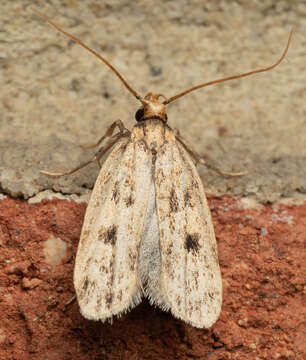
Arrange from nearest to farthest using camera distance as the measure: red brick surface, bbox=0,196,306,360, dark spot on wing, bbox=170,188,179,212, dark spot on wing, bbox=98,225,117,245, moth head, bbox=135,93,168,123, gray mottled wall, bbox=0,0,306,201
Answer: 1. red brick surface, bbox=0,196,306,360
2. dark spot on wing, bbox=98,225,117,245
3. dark spot on wing, bbox=170,188,179,212
4. gray mottled wall, bbox=0,0,306,201
5. moth head, bbox=135,93,168,123

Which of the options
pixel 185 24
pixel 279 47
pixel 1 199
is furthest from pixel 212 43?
pixel 1 199

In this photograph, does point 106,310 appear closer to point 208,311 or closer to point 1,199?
point 208,311

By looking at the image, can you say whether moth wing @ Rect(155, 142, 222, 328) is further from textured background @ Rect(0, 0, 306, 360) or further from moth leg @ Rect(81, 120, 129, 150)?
moth leg @ Rect(81, 120, 129, 150)

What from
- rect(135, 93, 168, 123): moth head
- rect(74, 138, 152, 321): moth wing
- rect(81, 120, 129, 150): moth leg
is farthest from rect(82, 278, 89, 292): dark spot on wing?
rect(135, 93, 168, 123): moth head

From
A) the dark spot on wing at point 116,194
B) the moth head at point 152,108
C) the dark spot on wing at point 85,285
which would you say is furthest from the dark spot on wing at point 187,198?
the dark spot on wing at point 85,285

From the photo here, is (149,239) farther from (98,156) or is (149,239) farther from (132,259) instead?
(98,156)

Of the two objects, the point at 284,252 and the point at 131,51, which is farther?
the point at 131,51
